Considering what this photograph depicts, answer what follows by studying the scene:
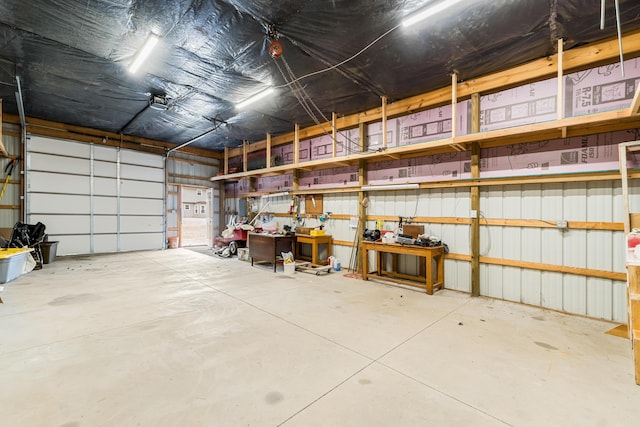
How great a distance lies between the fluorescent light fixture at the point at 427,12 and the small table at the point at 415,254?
2913 millimetres

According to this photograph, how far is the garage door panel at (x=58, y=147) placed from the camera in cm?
669

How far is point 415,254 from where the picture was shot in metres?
4.26

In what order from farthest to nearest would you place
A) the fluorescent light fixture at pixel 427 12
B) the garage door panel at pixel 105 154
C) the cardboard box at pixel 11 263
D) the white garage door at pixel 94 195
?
the garage door panel at pixel 105 154, the white garage door at pixel 94 195, the cardboard box at pixel 11 263, the fluorescent light fixture at pixel 427 12

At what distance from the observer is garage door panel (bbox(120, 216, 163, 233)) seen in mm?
8055

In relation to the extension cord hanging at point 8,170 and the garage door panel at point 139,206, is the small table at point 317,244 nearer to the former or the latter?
the garage door panel at point 139,206

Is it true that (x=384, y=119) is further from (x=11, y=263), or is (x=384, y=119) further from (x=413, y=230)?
(x=11, y=263)

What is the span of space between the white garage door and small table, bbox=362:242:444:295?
7.07m

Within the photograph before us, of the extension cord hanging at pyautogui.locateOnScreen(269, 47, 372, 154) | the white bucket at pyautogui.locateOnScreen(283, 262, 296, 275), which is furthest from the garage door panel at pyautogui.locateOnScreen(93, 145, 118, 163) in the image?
the white bucket at pyautogui.locateOnScreen(283, 262, 296, 275)

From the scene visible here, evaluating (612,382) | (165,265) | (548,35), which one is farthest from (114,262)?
(548,35)

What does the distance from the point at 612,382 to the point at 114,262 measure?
830 centimetres

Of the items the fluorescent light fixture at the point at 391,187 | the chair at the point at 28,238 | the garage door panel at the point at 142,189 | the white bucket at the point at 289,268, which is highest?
the garage door panel at the point at 142,189

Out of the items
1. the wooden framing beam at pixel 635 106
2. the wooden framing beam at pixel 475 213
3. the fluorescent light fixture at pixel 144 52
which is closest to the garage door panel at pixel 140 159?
the fluorescent light fixture at pixel 144 52

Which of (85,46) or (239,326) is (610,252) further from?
(85,46)

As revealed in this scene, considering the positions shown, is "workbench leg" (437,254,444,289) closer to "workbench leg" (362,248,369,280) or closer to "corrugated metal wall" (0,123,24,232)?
"workbench leg" (362,248,369,280)
